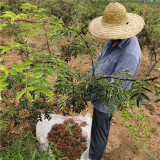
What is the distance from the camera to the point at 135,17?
164cm

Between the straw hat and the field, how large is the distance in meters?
0.14

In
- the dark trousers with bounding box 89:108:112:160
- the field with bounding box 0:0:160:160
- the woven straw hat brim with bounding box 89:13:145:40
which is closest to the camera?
the field with bounding box 0:0:160:160

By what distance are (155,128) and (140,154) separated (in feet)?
2.16

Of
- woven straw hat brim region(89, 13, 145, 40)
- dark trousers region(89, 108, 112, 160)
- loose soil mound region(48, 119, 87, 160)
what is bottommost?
loose soil mound region(48, 119, 87, 160)

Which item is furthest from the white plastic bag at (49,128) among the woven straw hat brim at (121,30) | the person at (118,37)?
the woven straw hat brim at (121,30)

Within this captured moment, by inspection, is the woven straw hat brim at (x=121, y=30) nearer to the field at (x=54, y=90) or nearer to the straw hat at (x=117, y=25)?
the straw hat at (x=117, y=25)

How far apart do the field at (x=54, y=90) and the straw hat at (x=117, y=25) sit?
14 cm

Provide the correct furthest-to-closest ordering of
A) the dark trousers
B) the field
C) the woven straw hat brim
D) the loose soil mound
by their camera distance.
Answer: the loose soil mound
the dark trousers
the woven straw hat brim
the field

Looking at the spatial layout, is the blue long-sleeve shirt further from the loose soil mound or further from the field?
the loose soil mound

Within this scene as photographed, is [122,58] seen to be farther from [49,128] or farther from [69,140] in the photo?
[49,128]

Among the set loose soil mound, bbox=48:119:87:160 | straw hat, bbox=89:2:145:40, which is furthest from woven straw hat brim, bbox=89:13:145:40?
loose soil mound, bbox=48:119:87:160

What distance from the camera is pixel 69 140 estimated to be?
234 centimetres

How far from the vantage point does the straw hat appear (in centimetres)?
145

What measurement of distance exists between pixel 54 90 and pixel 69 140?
103 centimetres
